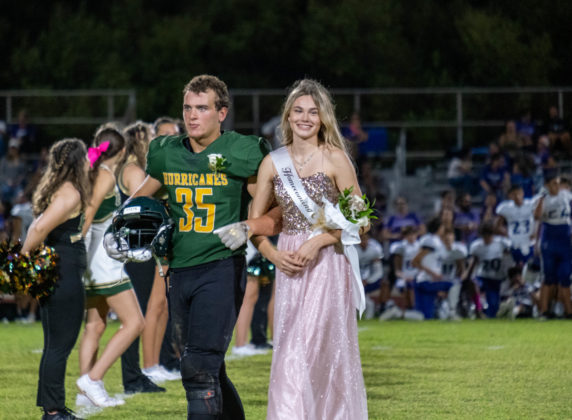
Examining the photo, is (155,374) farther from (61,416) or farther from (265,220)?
(265,220)

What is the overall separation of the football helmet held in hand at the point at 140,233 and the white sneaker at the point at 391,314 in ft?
33.7

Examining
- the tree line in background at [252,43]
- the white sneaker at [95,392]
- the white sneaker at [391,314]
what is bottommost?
the white sneaker at [391,314]

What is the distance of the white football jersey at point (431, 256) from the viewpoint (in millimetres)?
15781

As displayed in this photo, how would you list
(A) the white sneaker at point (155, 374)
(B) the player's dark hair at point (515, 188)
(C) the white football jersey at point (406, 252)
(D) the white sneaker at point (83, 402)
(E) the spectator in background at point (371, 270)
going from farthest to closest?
1. (B) the player's dark hair at point (515, 188)
2. (C) the white football jersey at point (406, 252)
3. (E) the spectator in background at point (371, 270)
4. (A) the white sneaker at point (155, 374)
5. (D) the white sneaker at point (83, 402)

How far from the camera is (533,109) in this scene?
77.0 ft

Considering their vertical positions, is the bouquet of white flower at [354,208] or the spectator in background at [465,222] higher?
the bouquet of white flower at [354,208]

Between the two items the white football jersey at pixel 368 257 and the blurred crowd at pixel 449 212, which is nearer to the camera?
the blurred crowd at pixel 449 212

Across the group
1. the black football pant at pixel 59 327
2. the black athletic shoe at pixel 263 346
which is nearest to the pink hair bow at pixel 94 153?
the black football pant at pixel 59 327

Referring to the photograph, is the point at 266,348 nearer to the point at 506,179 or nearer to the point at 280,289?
the point at 280,289

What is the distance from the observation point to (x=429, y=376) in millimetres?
9602

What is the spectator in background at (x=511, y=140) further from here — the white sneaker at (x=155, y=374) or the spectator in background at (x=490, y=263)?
the white sneaker at (x=155, y=374)

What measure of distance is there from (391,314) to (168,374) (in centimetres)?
706

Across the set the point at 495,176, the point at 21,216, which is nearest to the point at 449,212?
the point at 495,176

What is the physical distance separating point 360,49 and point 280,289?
35961 millimetres
